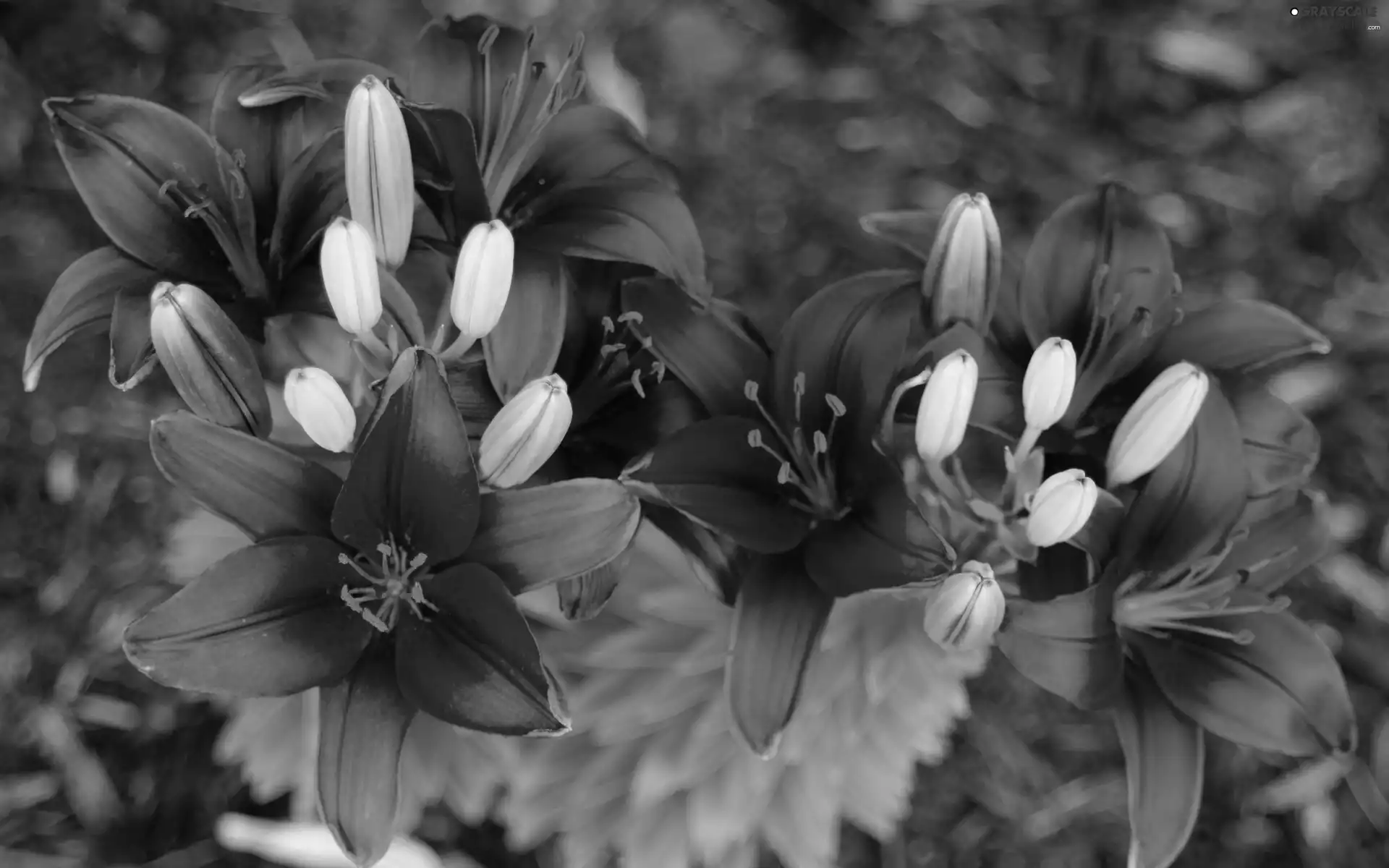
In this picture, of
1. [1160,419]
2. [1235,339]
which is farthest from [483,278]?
[1235,339]

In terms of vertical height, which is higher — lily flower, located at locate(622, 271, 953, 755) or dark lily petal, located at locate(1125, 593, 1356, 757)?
lily flower, located at locate(622, 271, 953, 755)

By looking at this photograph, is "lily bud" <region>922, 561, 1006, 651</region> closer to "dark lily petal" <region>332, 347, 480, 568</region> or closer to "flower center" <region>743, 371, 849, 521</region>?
"flower center" <region>743, 371, 849, 521</region>

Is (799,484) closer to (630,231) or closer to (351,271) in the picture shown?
(630,231)

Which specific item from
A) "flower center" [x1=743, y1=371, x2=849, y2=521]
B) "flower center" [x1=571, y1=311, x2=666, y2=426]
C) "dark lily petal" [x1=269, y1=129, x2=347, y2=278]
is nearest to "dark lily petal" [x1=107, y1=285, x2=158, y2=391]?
"dark lily petal" [x1=269, y1=129, x2=347, y2=278]

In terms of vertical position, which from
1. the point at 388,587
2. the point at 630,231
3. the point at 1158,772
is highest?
the point at 630,231

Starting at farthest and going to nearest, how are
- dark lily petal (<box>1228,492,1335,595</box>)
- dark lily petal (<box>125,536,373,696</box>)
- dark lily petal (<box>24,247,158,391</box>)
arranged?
dark lily petal (<box>1228,492,1335,595</box>) < dark lily petal (<box>24,247,158,391</box>) < dark lily petal (<box>125,536,373,696</box>)

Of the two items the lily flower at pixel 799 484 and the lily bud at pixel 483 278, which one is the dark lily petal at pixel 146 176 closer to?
the lily bud at pixel 483 278
